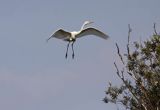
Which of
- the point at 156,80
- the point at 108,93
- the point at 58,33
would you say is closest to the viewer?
the point at 58,33

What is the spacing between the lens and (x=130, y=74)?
1396 inches

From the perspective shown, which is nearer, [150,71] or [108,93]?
[150,71]

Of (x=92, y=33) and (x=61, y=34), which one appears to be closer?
A: (x=61, y=34)

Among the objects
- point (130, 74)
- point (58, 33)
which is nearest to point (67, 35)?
point (58, 33)

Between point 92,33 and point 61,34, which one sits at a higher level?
point 92,33

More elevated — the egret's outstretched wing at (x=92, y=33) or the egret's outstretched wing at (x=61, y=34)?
the egret's outstretched wing at (x=92, y=33)

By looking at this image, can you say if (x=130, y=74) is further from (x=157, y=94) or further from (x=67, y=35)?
(x=67, y=35)

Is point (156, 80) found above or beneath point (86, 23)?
beneath

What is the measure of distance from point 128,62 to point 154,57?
133cm

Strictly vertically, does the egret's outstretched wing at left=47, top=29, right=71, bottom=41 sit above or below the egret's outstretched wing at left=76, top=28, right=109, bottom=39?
below

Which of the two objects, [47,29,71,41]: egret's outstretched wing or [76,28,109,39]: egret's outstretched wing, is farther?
[76,28,109,39]: egret's outstretched wing

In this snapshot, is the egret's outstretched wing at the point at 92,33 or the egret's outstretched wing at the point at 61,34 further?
the egret's outstretched wing at the point at 92,33

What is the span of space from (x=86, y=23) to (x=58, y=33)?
195cm

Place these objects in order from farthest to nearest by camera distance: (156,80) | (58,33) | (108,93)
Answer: (108,93), (156,80), (58,33)
